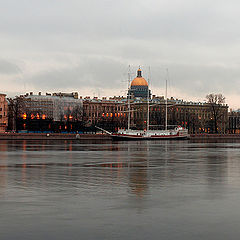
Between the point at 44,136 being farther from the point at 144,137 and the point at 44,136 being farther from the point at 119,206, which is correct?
the point at 119,206

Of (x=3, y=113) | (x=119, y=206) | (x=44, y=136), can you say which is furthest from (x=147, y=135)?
(x=119, y=206)

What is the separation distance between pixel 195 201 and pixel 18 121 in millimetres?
142373

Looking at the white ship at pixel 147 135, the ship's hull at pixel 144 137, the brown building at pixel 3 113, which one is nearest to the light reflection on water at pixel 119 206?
the ship's hull at pixel 144 137

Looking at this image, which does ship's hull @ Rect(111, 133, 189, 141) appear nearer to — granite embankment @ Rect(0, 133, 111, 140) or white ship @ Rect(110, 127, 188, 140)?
white ship @ Rect(110, 127, 188, 140)

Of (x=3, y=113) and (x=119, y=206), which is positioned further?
(x=3, y=113)

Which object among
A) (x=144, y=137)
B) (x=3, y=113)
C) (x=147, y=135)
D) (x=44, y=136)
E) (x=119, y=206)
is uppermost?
(x=3, y=113)

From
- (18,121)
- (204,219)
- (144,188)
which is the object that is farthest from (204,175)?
(18,121)

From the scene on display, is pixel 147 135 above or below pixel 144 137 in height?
above

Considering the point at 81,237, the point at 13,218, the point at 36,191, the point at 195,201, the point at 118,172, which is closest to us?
the point at 81,237

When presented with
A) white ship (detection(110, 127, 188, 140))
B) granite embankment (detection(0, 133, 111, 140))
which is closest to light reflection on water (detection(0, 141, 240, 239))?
granite embankment (detection(0, 133, 111, 140))

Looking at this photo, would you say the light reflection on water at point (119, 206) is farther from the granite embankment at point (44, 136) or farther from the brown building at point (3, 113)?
the brown building at point (3, 113)

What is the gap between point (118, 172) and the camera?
2808cm

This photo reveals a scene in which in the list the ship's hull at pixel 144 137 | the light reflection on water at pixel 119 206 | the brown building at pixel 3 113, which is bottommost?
the light reflection on water at pixel 119 206

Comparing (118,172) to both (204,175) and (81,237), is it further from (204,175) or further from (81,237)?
(81,237)
